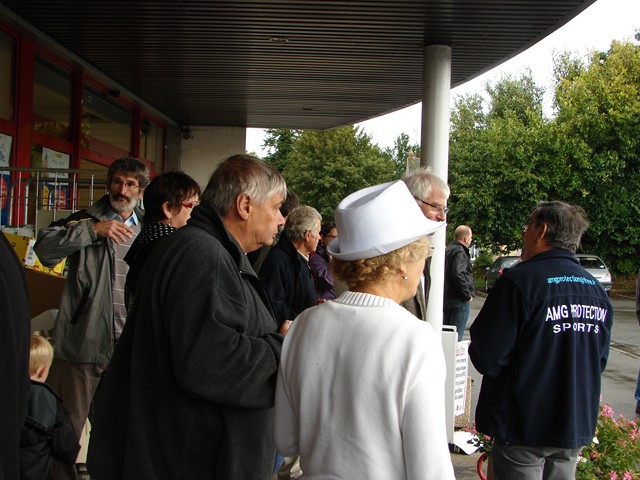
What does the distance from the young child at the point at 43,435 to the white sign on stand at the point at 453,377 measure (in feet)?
11.0

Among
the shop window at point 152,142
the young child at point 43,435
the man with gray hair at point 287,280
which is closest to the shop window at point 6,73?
the shop window at point 152,142

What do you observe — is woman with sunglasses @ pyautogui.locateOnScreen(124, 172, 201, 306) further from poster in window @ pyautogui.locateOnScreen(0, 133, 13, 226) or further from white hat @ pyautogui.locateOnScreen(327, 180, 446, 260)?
poster in window @ pyautogui.locateOnScreen(0, 133, 13, 226)

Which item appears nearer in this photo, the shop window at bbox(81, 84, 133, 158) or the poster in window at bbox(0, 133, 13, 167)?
the poster in window at bbox(0, 133, 13, 167)

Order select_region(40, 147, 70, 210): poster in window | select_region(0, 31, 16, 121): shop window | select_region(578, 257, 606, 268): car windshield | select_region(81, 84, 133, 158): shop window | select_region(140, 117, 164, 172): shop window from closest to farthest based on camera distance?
select_region(0, 31, 16, 121): shop window < select_region(40, 147, 70, 210): poster in window < select_region(81, 84, 133, 158): shop window < select_region(140, 117, 164, 172): shop window < select_region(578, 257, 606, 268): car windshield

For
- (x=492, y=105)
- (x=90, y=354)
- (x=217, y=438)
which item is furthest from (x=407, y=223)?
(x=492, y=105)

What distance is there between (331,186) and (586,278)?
3644 cm

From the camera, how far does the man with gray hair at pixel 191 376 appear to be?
219cm

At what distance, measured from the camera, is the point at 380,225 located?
82.9 inches

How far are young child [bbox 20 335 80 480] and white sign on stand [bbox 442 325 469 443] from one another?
11.0 ft

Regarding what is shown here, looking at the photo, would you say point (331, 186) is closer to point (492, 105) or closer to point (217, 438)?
point (492, 105)

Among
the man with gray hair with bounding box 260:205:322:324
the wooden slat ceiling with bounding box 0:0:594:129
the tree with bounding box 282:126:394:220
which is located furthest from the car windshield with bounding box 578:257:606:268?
the man with gray hair with bounding box 260:205:322:324

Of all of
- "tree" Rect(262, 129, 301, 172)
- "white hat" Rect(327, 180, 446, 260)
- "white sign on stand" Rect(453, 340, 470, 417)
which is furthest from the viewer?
"tree" Rect(262, 129, 301, 172)

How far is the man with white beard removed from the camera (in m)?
4.07

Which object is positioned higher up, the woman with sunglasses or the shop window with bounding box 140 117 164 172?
the shop window with bounding box 140 117 164 172
